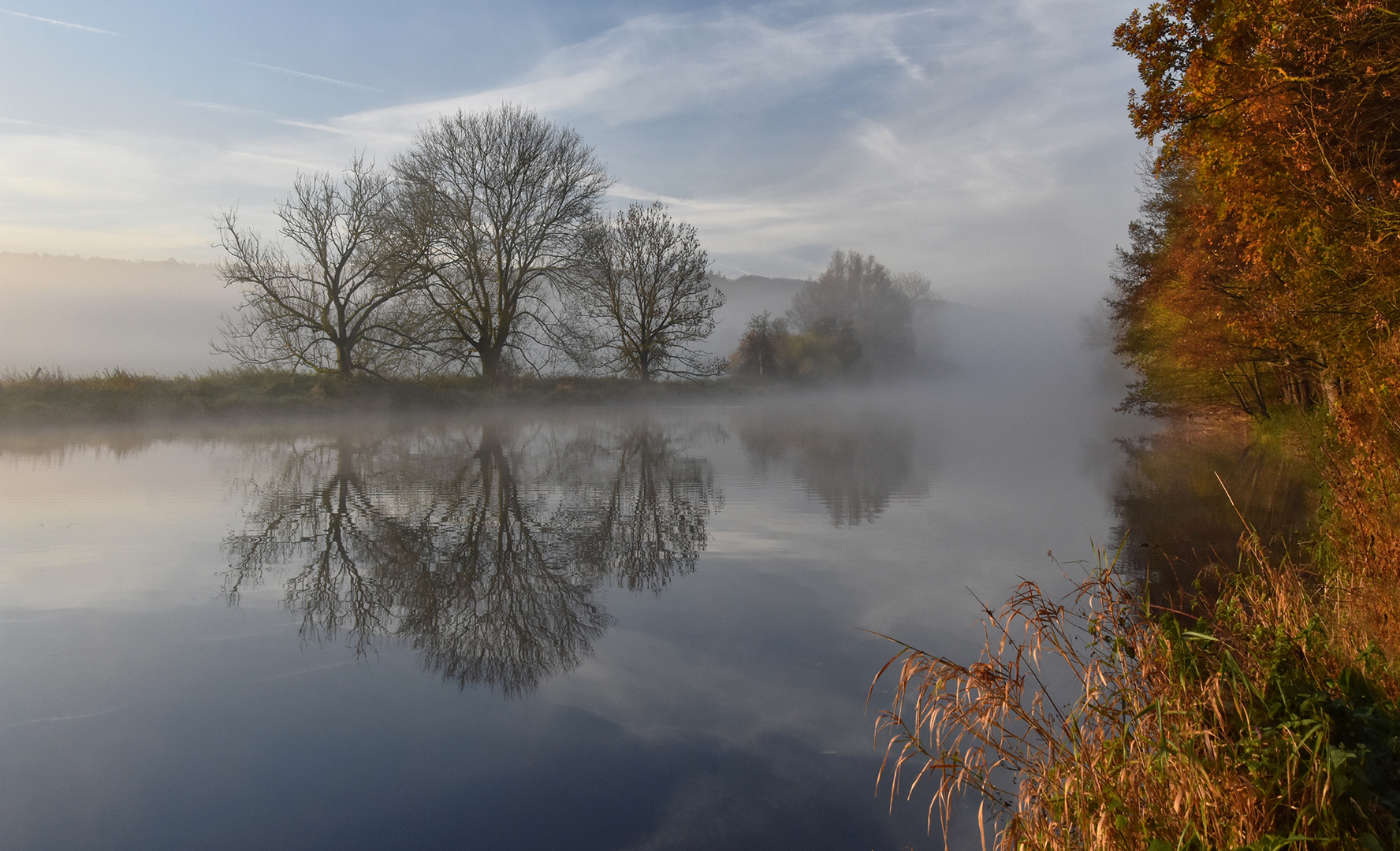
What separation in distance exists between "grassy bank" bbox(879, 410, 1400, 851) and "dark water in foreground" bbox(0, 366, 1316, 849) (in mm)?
512

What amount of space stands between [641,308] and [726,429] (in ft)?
39.6

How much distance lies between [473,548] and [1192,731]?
6.63 meters

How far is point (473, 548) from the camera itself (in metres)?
8.27

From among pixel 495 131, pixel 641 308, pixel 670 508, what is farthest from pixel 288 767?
pixel 641 308

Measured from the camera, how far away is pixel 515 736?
4176 mm

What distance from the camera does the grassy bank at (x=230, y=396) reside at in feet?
72.1

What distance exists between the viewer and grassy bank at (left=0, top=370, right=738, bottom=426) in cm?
2197

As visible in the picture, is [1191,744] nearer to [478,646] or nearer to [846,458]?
[478,646]

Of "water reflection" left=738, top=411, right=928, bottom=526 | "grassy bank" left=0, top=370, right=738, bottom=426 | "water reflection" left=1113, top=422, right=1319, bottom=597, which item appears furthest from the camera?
"grassy bank" left=0, top=370, right=738, bottom=426

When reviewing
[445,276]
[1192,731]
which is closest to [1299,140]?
[1192,731]

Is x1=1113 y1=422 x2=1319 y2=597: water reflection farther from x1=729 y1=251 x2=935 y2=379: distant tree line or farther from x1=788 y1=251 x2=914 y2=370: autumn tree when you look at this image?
x1=788 y1=251 x2=914 y2=370: autumn tree

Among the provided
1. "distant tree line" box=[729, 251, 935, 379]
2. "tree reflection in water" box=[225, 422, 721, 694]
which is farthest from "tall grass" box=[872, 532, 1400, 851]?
"distant tree line" box=[729, 251, 935, 379]

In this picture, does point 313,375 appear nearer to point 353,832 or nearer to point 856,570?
point 856,570

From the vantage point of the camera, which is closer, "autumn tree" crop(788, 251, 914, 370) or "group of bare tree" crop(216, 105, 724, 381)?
"group of bare tree" crop(216, 105, 724, 381)
